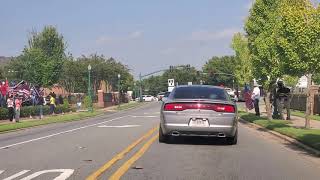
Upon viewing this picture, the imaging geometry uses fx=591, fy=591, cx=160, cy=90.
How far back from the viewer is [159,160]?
12258 millimetres

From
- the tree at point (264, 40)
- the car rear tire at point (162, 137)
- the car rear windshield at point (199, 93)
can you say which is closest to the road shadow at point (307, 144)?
the car rear windshield at point (199, 93)

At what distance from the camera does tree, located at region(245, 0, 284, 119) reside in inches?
993

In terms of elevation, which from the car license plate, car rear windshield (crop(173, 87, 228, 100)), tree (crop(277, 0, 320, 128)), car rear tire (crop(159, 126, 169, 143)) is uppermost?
tree (crop(277, 0, 320, 128))

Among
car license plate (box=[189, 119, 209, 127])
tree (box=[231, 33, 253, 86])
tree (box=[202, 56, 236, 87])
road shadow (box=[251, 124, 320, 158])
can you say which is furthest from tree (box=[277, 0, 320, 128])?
tree (box=[202, 56, 236, 87])

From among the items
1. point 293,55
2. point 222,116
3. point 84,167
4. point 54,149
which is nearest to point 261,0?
point 293,55

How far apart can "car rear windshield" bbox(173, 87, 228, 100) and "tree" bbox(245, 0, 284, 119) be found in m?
8.30

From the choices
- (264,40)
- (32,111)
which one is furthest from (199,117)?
(32,111)

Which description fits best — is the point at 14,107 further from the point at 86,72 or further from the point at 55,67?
the point at 86,72

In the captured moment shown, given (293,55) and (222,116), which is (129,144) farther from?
(293,55)

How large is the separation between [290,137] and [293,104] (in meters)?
25.8

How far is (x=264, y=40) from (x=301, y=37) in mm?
7379

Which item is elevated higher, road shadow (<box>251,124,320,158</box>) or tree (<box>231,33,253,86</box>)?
tree (<box>231,33,253,86</box>)

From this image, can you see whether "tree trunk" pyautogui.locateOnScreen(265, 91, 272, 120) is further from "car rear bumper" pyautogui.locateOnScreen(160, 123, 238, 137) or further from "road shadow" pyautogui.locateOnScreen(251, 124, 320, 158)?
"car rear bumper" pyautogui.locateOnScreen(160, 123, 238, 137)

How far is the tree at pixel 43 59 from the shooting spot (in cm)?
4788
